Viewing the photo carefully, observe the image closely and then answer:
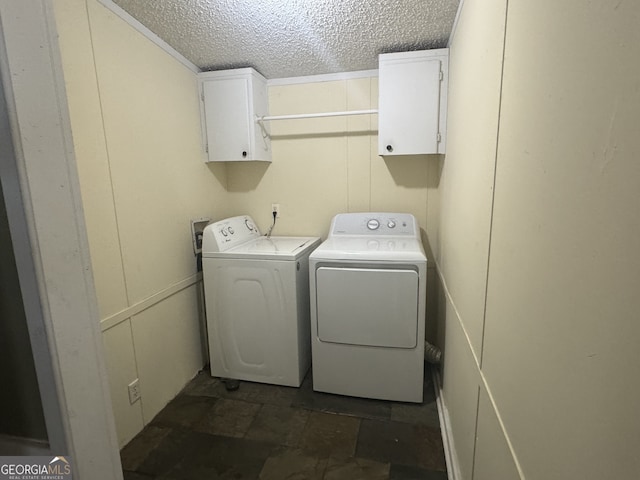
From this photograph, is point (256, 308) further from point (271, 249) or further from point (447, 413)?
point (447, 413)

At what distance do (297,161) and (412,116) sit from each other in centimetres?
94

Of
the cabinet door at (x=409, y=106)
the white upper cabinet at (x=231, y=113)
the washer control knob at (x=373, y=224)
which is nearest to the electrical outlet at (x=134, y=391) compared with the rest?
the white upper cabinet at (x=231, y=113)

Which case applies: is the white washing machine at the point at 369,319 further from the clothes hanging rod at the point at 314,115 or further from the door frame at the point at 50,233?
the door frame at the point at 50,233

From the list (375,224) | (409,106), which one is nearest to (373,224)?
(375,224)

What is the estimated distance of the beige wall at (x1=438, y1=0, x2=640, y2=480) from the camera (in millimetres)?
380

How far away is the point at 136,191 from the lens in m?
1.70

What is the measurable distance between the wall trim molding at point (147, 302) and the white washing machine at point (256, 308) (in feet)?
Answer: 0.47

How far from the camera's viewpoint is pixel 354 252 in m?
1.86

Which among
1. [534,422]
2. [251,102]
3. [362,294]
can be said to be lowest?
[362,294]

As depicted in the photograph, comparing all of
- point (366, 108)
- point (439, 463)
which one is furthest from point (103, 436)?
point (366, 108)

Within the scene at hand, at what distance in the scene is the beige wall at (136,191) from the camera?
1425 mm

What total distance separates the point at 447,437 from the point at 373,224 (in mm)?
1355

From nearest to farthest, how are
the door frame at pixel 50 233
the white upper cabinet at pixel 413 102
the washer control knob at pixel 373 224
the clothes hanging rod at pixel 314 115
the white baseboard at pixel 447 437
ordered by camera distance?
the door frame at pixel 50 233 → the white baseboard at pixel 447 437 → the white upper cabinet at pixel 413 102 → the clothes hanging rod at pixel 314 115 → the washer control knob at pixel 373 224

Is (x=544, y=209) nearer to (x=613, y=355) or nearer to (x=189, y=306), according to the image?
(x=613, y=355)
